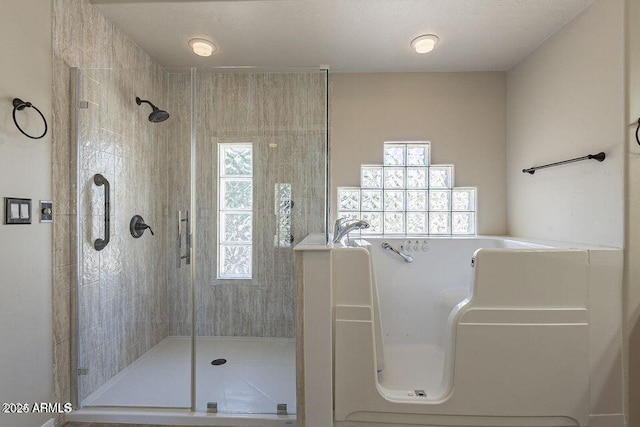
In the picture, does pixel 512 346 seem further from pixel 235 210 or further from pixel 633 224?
pixel 235 210

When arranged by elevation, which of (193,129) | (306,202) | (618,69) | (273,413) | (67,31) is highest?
(67,31)

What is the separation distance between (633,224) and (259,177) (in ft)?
6.62

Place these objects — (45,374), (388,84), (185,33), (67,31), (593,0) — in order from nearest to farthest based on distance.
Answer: (45,374)
(67,31)
(593,0)
(185,33)
(388,84)

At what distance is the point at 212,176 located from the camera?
1894 mm

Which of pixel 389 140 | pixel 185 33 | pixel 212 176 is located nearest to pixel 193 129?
pixel 212 176

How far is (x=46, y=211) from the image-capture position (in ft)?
4.95

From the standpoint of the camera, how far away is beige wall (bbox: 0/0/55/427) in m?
1.31

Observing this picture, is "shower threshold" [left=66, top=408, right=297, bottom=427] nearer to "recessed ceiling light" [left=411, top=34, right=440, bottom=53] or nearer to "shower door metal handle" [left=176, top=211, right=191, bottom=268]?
"shower door metal handle" [left=176, top=211, right=191, bottom=268]

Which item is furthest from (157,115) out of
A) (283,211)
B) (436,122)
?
(436,122)

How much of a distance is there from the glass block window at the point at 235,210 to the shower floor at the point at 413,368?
1.10 meters

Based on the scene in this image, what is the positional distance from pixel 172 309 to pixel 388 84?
97.4 inches

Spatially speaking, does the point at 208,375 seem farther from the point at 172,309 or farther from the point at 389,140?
the point at 389,140

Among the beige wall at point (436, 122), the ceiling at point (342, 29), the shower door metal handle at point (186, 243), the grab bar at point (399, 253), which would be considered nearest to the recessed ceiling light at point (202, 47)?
the ceiling at point (342, 29)

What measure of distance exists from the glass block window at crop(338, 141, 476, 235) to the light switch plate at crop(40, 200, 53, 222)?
196cm
